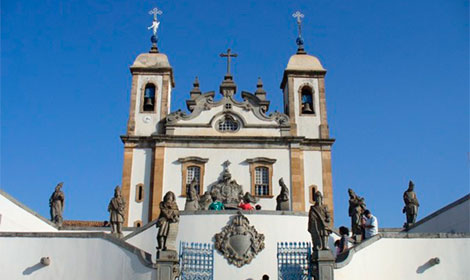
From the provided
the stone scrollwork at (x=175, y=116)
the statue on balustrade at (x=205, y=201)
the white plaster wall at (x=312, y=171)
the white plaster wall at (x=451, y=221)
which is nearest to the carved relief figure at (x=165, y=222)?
the statue on balustrade at (x=205, y=201)

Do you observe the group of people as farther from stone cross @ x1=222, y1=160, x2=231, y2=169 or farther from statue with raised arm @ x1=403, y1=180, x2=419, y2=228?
stone cross @ x1=222, y1=160, x2=231, y2=169

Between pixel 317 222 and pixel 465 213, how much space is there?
6.33 meters

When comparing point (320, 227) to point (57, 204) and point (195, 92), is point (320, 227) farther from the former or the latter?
point (195, 92)

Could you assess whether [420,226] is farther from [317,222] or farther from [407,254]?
[317,222]

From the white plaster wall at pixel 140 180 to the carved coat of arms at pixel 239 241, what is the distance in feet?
34.0

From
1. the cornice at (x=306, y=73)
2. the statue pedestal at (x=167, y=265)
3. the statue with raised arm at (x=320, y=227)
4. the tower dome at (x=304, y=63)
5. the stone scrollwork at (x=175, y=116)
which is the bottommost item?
the statue pedestal at (x=167, y=265)

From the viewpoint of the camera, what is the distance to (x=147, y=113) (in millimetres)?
28516

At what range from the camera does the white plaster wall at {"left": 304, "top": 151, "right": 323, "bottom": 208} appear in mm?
26456

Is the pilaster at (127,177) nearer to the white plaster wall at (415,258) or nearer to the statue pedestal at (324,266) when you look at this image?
the white plaster wall at (415,258)

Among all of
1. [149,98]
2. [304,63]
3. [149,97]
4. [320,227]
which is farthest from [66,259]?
[304,63]

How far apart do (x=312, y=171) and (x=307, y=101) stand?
14.5ft

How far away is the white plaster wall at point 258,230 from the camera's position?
1542 cm

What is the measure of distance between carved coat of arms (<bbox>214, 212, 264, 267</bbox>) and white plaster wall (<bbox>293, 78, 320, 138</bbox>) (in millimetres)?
12791

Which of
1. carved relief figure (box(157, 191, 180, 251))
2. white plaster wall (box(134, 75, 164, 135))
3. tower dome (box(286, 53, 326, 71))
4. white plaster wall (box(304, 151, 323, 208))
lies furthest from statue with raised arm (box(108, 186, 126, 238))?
tower dome (box(286, 53, 326, 71))
